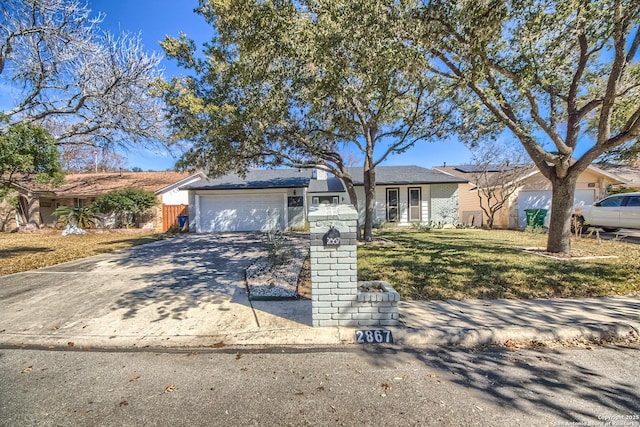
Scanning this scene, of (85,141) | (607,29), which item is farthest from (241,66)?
(85,141)

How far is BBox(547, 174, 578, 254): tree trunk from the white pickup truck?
627 cm

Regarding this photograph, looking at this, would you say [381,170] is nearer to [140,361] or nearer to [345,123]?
[345,123]

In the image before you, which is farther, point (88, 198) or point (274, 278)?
point (88, 198)

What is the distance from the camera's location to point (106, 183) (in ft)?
62.6

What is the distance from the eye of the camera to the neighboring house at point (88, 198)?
17031 millimetres

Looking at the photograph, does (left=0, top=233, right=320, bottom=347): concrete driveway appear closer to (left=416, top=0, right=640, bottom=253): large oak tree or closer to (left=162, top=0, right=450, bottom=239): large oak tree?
(left=162, top=0, right=450, bottom=239): large oak tree

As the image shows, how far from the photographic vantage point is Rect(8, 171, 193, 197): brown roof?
17.5m

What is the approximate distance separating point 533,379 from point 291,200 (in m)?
13.9

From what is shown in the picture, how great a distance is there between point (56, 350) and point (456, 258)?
7.65m

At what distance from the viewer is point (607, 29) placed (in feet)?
18.6

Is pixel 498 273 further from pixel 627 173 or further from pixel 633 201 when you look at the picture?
pixel 627 173

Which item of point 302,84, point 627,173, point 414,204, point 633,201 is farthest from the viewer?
point 627,173

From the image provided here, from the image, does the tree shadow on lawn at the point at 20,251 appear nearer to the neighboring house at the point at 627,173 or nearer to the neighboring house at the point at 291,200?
the neighboring house at the point at 291,200

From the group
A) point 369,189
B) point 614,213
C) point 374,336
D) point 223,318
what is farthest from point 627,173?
point 223,318
